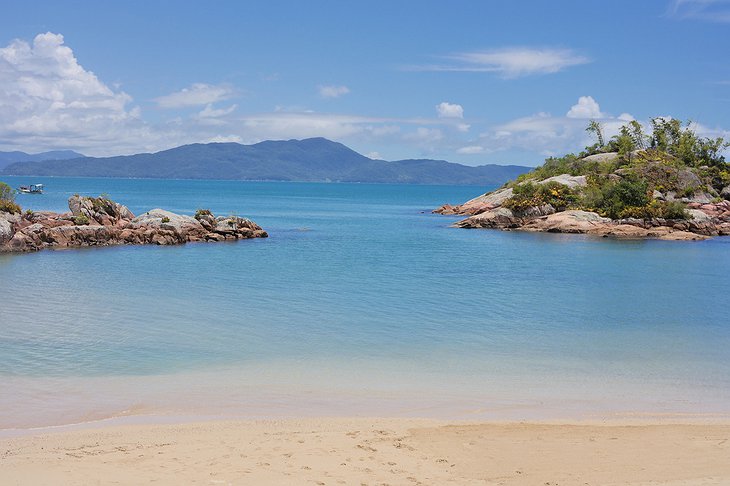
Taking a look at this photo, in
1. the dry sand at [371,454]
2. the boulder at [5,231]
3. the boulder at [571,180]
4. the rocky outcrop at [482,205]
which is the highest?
the boulder at [571,180]

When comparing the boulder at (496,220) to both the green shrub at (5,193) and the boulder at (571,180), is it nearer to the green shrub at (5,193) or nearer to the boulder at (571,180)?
the boulder at (571,180)

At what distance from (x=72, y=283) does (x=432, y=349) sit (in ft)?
57.5

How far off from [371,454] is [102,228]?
38138 mm

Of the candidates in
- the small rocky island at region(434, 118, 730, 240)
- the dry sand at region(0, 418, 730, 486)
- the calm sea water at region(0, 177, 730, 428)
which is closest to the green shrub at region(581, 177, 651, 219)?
the small rocky island at region(434, 118, 730, 240)

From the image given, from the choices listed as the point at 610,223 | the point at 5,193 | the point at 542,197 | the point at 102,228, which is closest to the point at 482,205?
the point at 542,197

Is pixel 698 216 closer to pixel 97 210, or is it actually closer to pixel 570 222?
pixel 570 222

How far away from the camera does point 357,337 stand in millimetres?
19234

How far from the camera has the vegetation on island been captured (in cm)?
5928

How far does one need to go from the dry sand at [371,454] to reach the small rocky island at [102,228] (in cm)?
3319

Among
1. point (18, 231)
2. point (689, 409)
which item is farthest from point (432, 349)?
point (18, 231)

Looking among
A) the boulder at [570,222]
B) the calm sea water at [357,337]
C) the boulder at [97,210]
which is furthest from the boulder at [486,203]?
the boulder at [97,210]

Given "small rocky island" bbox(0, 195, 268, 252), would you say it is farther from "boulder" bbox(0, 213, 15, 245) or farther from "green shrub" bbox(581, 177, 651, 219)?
"green shrub" bbox(581, 177, 651, 219)

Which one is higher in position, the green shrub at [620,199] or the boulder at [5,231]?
the green shrub at [620,199]

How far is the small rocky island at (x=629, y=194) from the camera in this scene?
57.0 m
